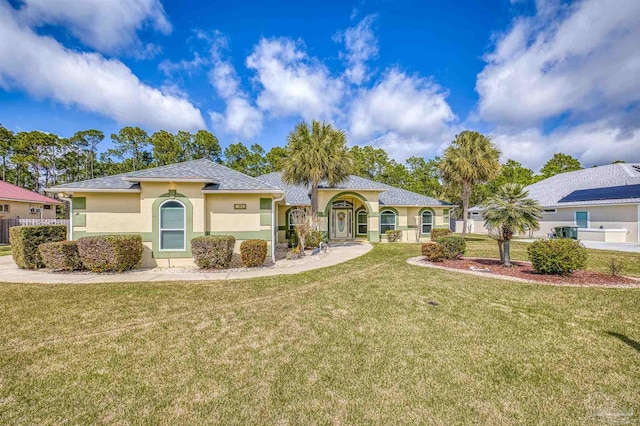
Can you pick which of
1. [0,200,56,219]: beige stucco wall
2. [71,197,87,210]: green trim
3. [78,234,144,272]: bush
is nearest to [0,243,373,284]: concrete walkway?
[78,234,144,272]: bush

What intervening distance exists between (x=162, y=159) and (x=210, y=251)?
112 ft

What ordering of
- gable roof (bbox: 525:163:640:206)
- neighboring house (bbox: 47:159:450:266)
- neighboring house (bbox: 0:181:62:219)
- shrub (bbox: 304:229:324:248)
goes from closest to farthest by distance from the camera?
neighboring house (bbox: 47:159:450:266) → shrub (bbox: 304:229:324:248) → neighboring house (bbox: 0:181:62:219) → gable roof (bbox: 525:163:640:206)

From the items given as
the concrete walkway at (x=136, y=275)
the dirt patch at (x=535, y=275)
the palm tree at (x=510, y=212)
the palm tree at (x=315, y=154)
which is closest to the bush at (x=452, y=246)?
the dirt patch at (x=535, y=275)

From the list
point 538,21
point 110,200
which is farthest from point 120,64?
point 538,21

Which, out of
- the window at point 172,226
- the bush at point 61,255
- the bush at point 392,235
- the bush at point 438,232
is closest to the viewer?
the bush at point 61,255

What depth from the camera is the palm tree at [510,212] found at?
937 centimetres

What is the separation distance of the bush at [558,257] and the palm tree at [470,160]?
12140 mm

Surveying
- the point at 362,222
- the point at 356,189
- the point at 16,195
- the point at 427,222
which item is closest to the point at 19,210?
the point at 16,195

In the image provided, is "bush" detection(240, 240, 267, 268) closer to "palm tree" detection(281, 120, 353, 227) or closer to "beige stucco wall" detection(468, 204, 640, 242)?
"palm tree" detection(281, 120, 353, 227)

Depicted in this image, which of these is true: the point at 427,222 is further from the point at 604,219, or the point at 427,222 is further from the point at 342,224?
the point at 604,219

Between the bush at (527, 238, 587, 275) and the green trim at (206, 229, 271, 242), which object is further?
the green trim at (206, 229, 271, 242)

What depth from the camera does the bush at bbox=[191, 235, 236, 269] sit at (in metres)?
9.97

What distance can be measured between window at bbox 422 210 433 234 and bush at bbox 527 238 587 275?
13.1 m

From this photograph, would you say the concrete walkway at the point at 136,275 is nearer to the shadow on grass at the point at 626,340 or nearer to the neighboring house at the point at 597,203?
the shadow on grass at the point at 626,340
